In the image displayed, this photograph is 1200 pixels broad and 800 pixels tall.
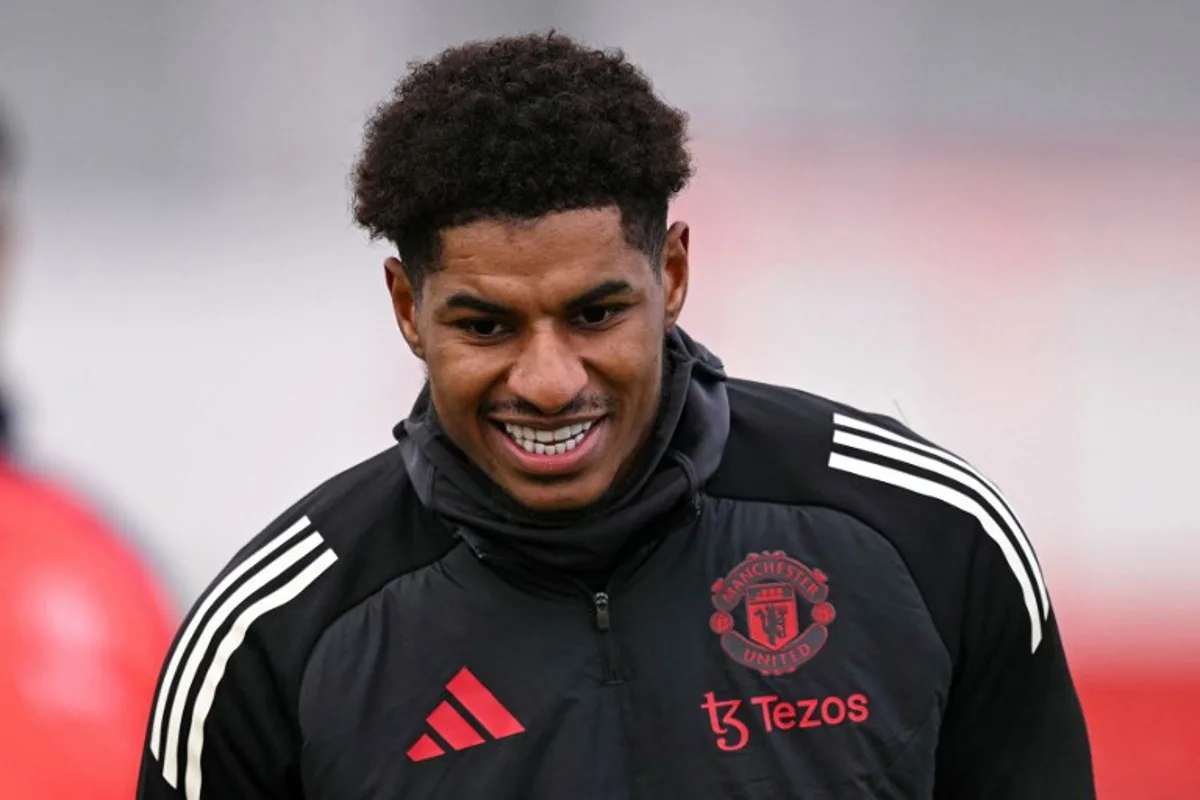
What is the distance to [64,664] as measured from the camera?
2631 mm

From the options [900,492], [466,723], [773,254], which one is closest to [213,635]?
[466,723]

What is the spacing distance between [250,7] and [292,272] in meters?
0.50

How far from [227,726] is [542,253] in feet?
1.66

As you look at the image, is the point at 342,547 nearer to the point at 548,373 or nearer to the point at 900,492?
the point at 548,373

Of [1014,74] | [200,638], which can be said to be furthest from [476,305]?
[1014,74]

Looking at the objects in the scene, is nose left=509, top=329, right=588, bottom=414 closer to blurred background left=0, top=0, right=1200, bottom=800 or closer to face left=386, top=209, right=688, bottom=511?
face left=386, top=209, right=688, bottom=511

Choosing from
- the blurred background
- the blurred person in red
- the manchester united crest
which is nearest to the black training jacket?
the manchester united crest

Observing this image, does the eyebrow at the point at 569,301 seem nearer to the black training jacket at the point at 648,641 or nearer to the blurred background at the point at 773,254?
the black training jacket at the point at 648,641

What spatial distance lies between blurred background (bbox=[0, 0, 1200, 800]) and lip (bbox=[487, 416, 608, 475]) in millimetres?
1800

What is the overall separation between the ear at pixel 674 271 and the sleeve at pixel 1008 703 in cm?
35

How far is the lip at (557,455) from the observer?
1.56 meters

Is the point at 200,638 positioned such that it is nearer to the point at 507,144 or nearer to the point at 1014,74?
the point at 507,144

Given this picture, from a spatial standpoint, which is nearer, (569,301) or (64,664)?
(569,301)

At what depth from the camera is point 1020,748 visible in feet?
5.66
